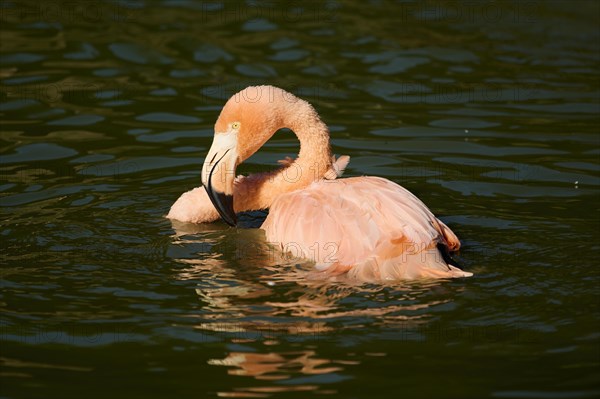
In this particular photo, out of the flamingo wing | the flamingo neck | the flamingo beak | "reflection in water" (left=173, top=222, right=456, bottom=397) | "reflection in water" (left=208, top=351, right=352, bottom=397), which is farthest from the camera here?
the flamingo neck

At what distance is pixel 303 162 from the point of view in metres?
7.00

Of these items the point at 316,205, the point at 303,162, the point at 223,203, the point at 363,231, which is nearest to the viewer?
the point at 363,231

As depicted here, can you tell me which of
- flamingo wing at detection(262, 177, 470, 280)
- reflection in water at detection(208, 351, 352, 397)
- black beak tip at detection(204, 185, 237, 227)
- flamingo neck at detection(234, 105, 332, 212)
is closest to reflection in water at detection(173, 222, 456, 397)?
reflection in water at detection(208, 351, 352, 397)

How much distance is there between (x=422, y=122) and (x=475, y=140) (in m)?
0.65

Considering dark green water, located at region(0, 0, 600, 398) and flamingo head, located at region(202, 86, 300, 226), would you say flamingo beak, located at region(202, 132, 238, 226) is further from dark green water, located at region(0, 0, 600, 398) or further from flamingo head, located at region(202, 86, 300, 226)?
dark green water, located at region(0, 0, 600, 398)

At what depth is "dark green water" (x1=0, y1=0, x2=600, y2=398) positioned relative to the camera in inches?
194

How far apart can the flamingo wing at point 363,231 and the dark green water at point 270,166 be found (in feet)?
0.49

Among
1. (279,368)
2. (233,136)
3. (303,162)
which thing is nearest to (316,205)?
(303,162)

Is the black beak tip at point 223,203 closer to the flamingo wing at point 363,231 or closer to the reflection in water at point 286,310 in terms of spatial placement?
the flamingo wing at point 363,231

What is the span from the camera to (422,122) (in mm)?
9508

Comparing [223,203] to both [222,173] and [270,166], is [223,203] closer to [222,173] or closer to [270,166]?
[222,173]

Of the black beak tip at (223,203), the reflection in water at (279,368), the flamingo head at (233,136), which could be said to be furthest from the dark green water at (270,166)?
the flamingo head at (233,136)

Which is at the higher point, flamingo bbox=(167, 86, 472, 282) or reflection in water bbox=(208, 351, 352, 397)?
flamingo bbox=(167, 86, 472, 282)

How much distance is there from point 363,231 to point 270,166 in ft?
9.00
